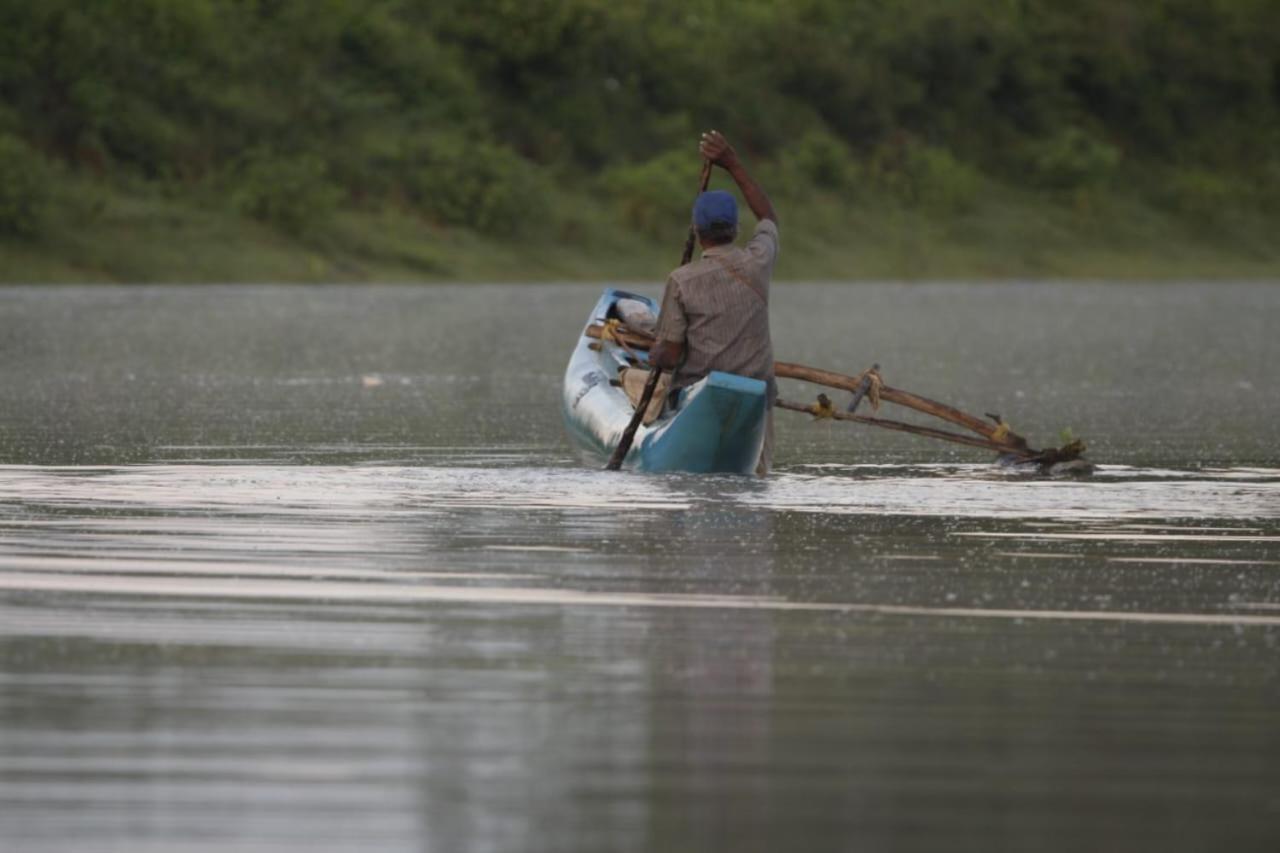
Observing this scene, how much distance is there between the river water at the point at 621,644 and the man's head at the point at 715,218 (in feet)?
3.85

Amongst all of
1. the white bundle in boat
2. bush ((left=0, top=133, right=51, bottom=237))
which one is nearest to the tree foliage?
bush ((left=0, top=133, right=51, bottom=237))

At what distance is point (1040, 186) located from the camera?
81688mm

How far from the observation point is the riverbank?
55.6 m

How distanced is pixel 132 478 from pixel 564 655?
6.12 metres

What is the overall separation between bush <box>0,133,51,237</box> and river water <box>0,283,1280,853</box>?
36608 mm

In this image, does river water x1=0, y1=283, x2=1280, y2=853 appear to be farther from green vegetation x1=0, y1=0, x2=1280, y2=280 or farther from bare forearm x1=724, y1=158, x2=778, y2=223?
green vegetation x1=0, y1=0, x2=1280, y2=280

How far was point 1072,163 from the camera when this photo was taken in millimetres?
80812

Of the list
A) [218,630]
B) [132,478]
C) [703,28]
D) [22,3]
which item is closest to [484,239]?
[22,3]

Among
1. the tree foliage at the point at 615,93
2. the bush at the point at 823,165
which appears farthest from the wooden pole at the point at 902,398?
the bush at the point at 823,165

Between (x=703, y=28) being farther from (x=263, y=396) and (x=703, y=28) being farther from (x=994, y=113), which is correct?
(x=263, y=396)

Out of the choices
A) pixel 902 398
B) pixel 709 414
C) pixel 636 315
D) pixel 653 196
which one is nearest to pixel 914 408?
pixel 902 398

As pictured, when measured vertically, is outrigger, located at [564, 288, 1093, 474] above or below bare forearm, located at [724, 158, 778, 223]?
below

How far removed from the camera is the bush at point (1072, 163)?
80.8 metres

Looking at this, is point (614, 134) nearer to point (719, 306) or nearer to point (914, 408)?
point (914, 408)
